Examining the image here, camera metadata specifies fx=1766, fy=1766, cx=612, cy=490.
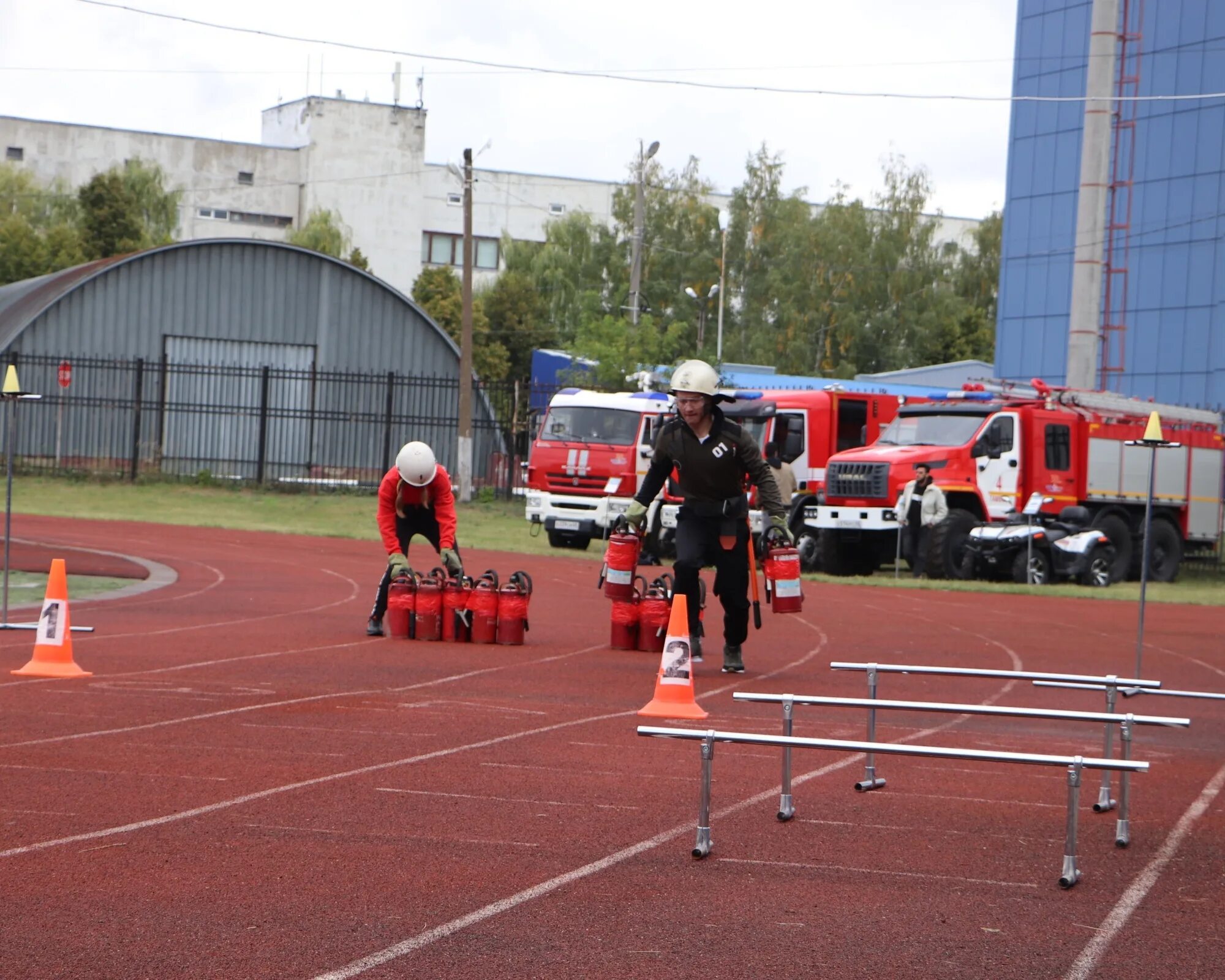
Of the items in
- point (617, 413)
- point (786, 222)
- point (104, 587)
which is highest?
point (786, 222)

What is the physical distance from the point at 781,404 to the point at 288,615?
14862mm

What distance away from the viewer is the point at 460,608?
50.9ft

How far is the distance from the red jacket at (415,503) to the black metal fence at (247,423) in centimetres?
2556

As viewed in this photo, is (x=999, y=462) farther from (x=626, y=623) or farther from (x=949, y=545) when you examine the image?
(x=626, y=623)

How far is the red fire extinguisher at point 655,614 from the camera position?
1498 centimetres

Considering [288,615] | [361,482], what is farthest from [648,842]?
[361,482]

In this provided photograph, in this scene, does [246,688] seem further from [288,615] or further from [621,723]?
[288,615]

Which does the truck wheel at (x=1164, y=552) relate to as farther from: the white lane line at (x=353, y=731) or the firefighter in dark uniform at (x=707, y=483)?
the white lane line at (x=353, y=731)

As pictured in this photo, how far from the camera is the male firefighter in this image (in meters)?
14.9

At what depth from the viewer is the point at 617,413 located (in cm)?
3020

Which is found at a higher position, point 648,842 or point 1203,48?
point 1203,48

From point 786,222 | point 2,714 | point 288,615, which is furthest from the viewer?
point 786,222

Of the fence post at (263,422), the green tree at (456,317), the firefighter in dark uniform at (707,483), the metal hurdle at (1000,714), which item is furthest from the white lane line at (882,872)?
the green tree at (456,317)

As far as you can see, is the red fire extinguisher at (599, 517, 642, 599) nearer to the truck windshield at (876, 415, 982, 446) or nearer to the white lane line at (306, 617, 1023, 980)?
the white lane line at (306, 617, 1023, 980)
